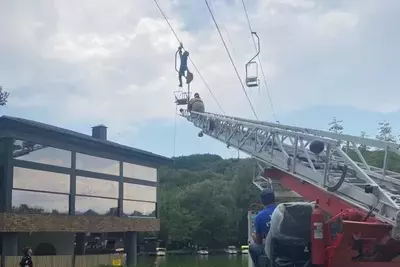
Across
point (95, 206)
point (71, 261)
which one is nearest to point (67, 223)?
point (71, 261)

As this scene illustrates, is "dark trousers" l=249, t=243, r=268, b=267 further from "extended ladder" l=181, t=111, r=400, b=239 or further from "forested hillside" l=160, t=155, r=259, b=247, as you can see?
"forested hillside" l=160, t=155, r=259, b=247

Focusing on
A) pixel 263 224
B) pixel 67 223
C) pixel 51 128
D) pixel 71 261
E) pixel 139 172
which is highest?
pixel 51 128

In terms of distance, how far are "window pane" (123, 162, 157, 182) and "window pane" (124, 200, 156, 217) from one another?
52.5 inches

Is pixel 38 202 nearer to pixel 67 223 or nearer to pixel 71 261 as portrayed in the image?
pixel 67 223

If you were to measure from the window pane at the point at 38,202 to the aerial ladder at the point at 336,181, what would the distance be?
8.93 meters

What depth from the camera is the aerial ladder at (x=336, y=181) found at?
6395 mm

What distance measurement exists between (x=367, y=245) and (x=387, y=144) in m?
2.05

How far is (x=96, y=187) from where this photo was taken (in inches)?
1012

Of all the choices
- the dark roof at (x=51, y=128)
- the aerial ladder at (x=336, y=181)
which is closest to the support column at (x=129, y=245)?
the dark roof at (x=51, y=128)

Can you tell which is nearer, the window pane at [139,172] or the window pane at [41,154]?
the window pane at [41,154]

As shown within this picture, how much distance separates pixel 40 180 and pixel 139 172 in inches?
317

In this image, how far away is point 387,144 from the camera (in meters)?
8.61

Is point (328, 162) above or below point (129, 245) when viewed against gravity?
above

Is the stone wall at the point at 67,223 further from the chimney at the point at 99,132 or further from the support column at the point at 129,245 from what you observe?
the chimney at the point at 99,132
